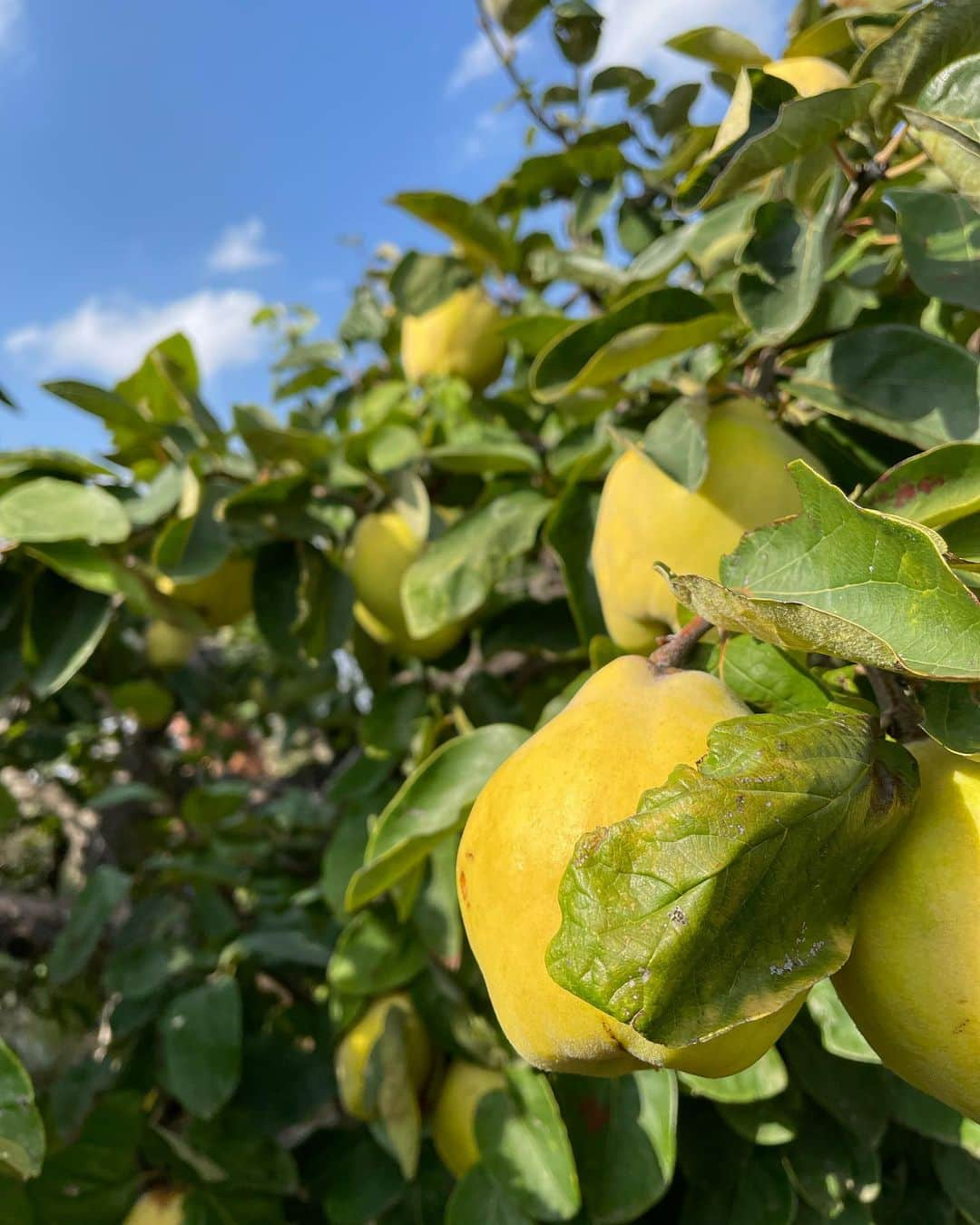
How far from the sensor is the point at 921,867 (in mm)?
458

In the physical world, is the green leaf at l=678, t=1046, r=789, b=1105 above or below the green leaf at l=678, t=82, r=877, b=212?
below

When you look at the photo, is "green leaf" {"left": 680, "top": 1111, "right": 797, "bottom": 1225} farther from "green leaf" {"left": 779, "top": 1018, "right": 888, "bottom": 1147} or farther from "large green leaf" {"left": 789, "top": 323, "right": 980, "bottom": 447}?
"large green leaf" {"left": 789, "top": 323, "right": 980, "bottom": 447}

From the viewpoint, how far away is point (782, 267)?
81 cm

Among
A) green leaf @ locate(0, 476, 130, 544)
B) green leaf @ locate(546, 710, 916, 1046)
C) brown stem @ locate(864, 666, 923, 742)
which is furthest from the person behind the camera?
green leaf @ locate(0, 476, 130, 544)

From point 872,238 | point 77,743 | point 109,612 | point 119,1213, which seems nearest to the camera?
point 872,238

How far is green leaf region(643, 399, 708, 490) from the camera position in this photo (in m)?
0.73

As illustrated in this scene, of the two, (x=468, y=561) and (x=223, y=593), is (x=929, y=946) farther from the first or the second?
(x=223, y=593)

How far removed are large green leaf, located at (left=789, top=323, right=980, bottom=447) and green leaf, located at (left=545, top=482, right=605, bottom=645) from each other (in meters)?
0.27

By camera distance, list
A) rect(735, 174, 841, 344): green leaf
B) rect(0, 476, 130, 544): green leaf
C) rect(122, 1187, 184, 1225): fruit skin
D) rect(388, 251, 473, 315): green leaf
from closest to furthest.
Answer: rect(735, 174, 841, 344): green leaf → rect(0, 476, 130, 544): green leaf → rect(122, 1187, 184, 1225): fruit skin → rect(388, 251, 473, 315): green leaf

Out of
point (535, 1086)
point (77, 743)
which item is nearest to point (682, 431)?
point (535, 1086)

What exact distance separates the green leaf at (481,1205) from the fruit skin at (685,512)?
71cm

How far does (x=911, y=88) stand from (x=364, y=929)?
44.5 inches

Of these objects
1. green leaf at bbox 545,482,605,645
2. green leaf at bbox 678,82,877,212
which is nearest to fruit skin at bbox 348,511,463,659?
green leaf at bbox 545,482,605,645

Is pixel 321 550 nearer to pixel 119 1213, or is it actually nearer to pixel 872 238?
pixel 872 238
